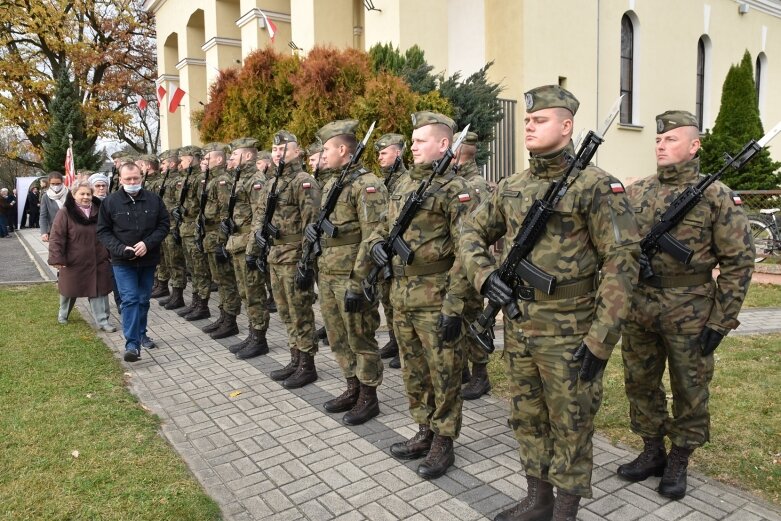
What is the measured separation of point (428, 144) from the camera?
12.6ft

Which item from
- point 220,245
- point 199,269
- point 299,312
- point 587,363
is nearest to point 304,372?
point 299,312

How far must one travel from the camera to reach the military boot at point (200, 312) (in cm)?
833

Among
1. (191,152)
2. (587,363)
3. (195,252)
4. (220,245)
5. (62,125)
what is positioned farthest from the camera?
(62,125)

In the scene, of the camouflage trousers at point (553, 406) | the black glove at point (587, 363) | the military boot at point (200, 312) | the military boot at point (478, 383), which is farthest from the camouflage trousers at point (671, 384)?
the military boot at point (200, 312)

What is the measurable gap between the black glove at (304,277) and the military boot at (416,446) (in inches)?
67.2

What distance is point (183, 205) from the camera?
27.6 ft

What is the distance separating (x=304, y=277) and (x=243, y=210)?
2.04 metres

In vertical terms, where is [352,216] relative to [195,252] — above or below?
above

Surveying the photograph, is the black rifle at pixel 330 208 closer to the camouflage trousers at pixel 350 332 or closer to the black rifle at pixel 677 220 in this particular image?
the camouflage trousers at pixel 350 332

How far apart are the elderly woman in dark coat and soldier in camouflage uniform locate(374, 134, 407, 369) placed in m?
3.66

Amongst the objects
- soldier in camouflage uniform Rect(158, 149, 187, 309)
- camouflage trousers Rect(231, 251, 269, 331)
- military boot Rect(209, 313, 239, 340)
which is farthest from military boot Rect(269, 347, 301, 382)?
soldier in camouflage uniform Rect(158, 149, 187, 309)

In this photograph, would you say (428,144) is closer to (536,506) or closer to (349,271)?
(349,271)

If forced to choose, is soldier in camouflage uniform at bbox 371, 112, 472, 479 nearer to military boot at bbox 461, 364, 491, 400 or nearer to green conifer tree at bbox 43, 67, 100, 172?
military boot at bbox 461, 364, 491, 400

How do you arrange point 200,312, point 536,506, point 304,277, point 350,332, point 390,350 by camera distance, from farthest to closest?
point 200,312
point 390,350
point 304,277
point 350,332
point 536,506
